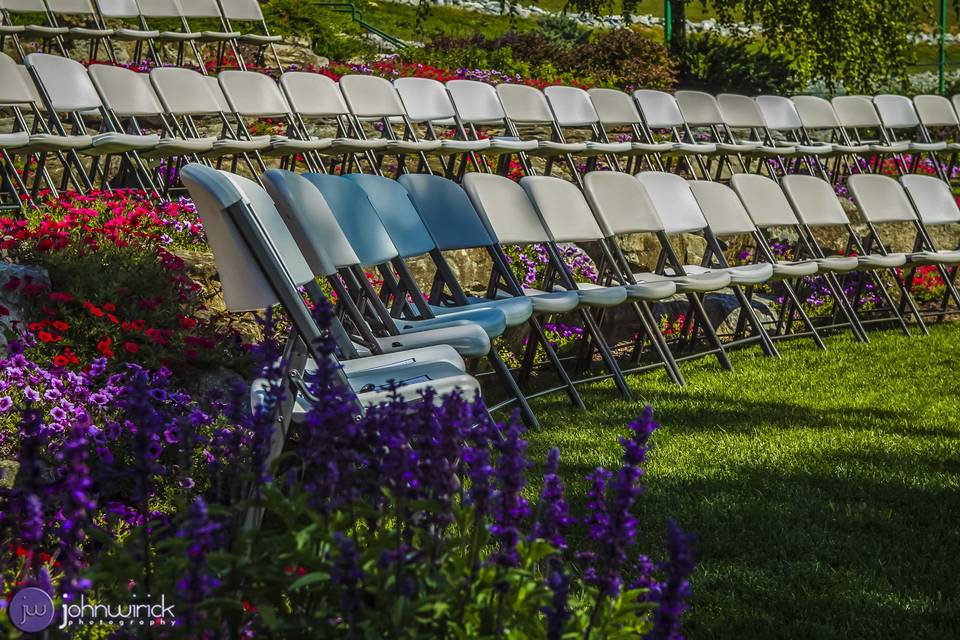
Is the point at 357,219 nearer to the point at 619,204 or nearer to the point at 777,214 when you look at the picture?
the point at 619,204

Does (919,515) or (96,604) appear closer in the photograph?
(96,604)

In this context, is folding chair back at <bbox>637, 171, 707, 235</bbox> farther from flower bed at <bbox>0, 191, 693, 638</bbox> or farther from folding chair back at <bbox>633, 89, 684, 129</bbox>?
flower bed at <bbox>0, 191, 693, 638</bbox>

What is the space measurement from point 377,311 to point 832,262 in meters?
3.74

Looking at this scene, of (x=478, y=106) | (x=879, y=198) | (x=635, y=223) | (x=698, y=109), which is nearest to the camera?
(x=635, y=223)

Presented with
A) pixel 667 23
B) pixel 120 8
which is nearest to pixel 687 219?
pixel 120 8

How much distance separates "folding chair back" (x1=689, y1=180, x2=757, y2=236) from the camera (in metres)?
5.88

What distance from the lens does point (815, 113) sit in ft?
28.7

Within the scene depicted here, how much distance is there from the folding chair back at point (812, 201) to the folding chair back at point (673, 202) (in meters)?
1.03

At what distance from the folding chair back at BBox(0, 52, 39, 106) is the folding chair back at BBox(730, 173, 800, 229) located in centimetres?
418

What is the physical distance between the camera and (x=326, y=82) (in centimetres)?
678

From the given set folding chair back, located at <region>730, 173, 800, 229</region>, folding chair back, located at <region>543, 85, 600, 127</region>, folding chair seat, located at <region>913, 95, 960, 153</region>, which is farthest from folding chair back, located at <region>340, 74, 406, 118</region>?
folding chair seat, located at <region>913, 95, 960, 153</region>

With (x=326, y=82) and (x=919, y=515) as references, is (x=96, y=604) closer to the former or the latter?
(x=919, y=515)

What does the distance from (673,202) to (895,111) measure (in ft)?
14.9

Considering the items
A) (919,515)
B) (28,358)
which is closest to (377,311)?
(28,358)
